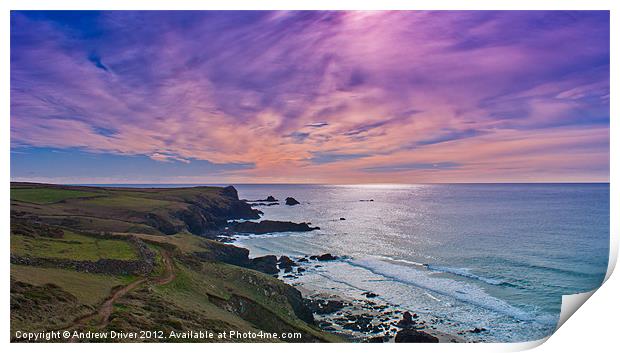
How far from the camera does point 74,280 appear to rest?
368 inches

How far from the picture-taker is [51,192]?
21750 millimetres

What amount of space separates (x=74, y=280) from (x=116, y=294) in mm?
1144

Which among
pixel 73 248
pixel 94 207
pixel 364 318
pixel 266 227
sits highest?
pixel 94 207

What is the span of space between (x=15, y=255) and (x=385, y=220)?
1510 inches

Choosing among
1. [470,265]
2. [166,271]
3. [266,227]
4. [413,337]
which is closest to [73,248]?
[166,271]

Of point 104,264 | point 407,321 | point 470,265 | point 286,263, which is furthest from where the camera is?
point 286,263

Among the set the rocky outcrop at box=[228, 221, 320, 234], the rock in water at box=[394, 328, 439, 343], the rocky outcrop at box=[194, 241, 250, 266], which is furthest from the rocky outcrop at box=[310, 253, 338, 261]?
the rock in water at box=[394, 328, 439, 343]

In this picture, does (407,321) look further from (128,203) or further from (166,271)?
(128,203)

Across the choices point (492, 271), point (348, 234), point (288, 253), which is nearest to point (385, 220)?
point (348, 234)

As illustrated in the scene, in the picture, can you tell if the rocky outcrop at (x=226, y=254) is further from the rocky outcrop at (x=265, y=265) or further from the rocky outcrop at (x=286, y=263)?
the rocky outcrop at (x=286, y=263)

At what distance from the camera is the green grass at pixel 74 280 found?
8.66 m

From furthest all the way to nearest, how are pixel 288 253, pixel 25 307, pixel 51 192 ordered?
pixel 288 253
pixel 51 192
pixel 25 307
